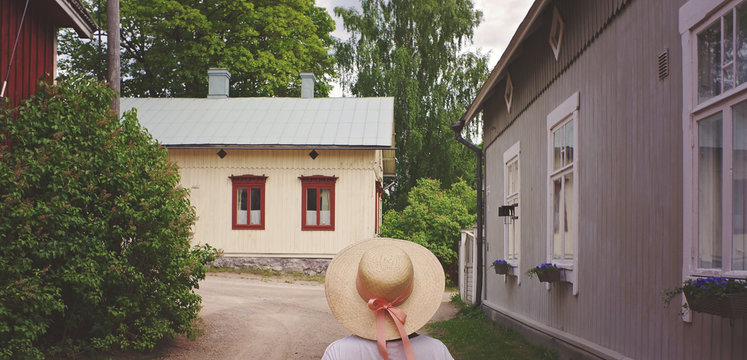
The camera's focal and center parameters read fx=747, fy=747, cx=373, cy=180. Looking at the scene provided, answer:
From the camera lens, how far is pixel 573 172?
8.26 m

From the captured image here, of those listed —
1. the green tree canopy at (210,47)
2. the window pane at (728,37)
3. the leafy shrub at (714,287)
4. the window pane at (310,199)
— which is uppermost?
the green tree canopy at (210,47)

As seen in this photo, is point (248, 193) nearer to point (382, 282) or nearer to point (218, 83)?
point (218, 83)

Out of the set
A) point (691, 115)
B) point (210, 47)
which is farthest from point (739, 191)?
point (210, 47)

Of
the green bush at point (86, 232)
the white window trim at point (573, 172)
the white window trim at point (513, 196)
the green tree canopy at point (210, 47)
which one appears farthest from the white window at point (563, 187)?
the green tree canopy at point (210, 47)

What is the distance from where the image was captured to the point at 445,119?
34969mm

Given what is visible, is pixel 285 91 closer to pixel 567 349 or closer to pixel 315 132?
pixel 315 132

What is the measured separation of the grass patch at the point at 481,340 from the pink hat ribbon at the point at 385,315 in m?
6.34

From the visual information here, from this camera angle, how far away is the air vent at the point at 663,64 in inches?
214

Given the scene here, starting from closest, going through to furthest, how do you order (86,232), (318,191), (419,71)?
(86,232), (318,191), (419,71)

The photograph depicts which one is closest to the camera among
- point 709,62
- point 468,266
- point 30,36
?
point 709,62

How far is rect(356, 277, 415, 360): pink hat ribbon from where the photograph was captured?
2738mm

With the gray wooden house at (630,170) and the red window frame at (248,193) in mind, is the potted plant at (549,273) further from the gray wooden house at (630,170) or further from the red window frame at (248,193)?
the red window frame at (248,193)

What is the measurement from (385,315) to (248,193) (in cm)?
2240

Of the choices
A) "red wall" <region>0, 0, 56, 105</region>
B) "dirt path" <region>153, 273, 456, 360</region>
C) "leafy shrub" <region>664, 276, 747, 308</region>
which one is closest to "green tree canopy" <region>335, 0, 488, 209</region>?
"dirt path" <region>153, 273, 456, 360</region>
